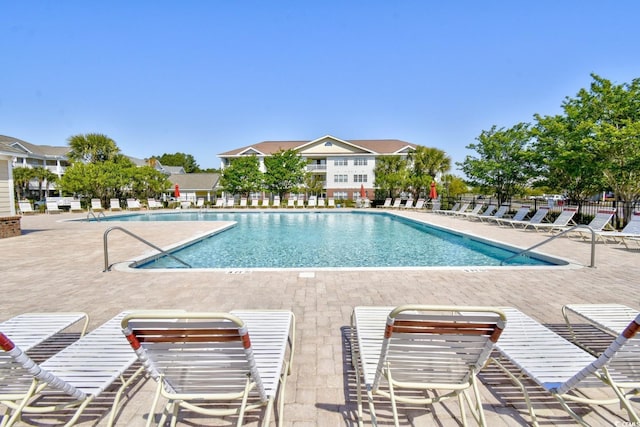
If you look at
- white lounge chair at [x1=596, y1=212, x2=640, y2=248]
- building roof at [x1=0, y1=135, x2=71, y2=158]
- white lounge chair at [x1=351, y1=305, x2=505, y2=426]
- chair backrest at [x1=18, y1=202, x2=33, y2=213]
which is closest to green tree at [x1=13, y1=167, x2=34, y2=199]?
building roof at [x1=0, y1=135, x2=71, y2=158]

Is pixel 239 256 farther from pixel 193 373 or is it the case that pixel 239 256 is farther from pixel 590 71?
pixel 590 71

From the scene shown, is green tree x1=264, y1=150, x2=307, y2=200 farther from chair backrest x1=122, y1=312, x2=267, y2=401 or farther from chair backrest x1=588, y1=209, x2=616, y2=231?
chair backrest x1=122, y1=312, x2=267, y2=401

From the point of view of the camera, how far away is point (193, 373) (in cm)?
217

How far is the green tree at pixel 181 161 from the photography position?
9193 cm

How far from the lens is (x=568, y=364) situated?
8.61 ft

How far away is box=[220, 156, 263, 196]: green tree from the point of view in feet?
118

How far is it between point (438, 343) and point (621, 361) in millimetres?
1250

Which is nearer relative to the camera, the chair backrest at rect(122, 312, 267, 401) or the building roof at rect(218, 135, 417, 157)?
the chair backrest at rect(122, 312, 267, 401)

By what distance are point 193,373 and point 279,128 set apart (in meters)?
50.9

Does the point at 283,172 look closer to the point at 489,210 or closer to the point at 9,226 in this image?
the point at 489,210

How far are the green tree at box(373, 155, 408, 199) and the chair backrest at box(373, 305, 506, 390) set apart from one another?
3160cm

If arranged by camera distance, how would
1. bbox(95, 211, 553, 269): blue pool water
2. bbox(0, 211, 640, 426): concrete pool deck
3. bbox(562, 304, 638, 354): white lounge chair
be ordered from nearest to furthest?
bbox(0, 211, 640, 426): concrete pool deck → bbox(562, 304, 638, 354): white lounge chair → bbox(95, 211, 553, 269): blue pool water

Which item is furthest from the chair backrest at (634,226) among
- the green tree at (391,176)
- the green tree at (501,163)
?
the green tree at (391,176)

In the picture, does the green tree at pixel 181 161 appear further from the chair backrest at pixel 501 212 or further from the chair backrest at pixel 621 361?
the chair backrest at pixel 621 361
